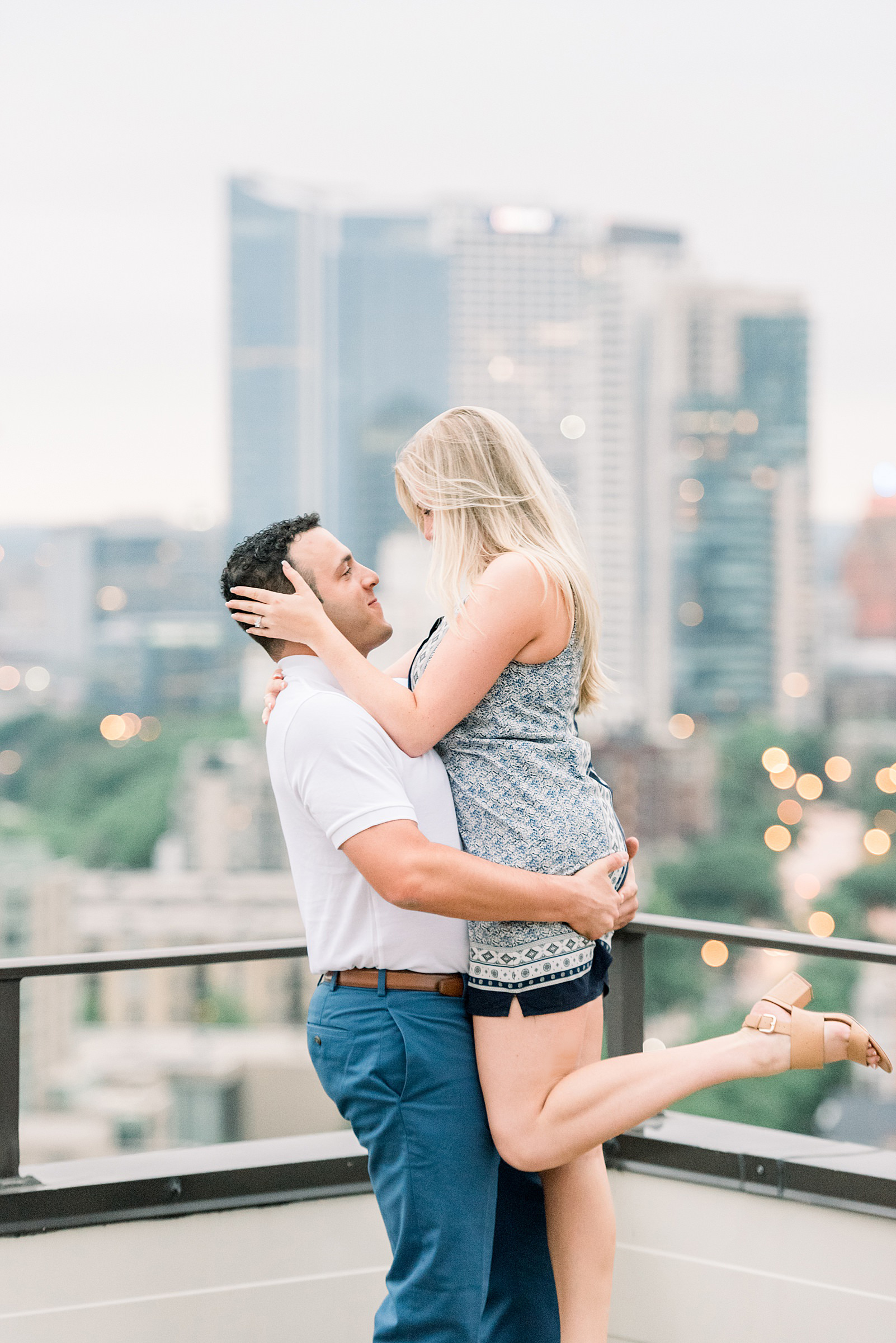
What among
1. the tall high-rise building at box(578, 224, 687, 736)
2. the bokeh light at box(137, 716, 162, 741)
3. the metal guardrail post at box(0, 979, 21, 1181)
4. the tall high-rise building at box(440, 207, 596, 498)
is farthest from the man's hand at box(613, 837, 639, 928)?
the tall high-rise building at box(440, 207, 596, 498)

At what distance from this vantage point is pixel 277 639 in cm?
149

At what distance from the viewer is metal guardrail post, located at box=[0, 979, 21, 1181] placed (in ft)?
6.03

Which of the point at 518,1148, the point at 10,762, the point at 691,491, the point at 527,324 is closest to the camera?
the point at 518,1148

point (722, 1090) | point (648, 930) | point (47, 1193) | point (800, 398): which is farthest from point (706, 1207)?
point (800, 398)

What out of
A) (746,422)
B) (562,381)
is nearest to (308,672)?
(746,422)

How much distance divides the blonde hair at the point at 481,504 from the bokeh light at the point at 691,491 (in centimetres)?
4257

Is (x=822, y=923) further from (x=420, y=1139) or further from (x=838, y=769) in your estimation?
(x=420, y=1139)

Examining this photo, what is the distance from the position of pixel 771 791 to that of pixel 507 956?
33.0m

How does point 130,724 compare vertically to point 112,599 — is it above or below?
below

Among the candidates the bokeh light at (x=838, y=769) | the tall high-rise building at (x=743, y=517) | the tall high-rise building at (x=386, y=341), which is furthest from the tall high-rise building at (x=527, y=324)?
the bokeh light at (x=838, y=769)

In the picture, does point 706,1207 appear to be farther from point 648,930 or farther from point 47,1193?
point 47,1193

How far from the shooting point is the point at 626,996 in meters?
2.09

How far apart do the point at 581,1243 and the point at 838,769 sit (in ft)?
110

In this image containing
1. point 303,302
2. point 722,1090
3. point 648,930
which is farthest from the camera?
point 303,302
